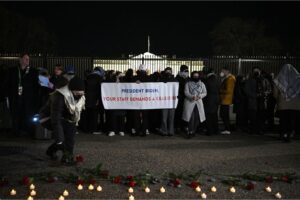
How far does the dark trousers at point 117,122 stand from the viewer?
46.3 feet

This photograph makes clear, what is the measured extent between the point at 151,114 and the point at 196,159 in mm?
4393

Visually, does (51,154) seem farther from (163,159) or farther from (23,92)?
(23,92)

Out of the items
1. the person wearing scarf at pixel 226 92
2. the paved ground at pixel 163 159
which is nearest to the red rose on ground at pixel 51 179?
the paved ground at pixel 163 159

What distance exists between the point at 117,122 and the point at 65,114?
182 inches

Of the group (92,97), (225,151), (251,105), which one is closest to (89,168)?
(225,151)

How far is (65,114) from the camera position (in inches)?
385

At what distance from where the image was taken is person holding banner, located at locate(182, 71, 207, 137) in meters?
13.7

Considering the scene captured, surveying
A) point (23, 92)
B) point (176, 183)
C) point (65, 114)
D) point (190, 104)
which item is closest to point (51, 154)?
point (65, 114)

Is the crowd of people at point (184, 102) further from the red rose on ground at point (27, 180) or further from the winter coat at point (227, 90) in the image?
the red rose on ground at point (27, 180)

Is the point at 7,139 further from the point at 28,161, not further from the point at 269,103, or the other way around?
the point at 269,103

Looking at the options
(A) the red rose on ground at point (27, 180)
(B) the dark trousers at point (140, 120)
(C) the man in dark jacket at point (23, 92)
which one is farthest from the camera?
(B) the dark trousers at point (140, 120)

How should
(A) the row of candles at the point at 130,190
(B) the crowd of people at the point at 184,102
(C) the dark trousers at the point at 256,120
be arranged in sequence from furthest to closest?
1. (C) the dark trousers at the point at 256,120
2. (B) the crowd of people at the point at 184,102
3. (A) the row of candles at the point at 130,190

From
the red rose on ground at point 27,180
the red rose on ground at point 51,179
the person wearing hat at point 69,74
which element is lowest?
the red rose on ground at point 51,179

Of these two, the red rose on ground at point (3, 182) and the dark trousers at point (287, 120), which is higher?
the dark trousers at point (287, 120)
